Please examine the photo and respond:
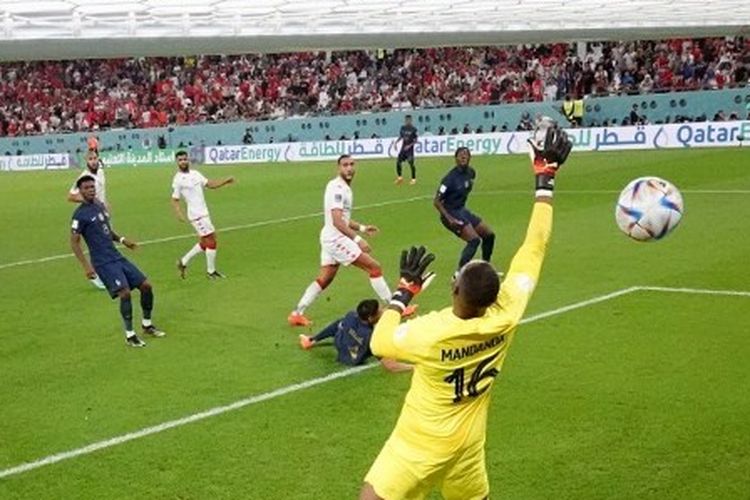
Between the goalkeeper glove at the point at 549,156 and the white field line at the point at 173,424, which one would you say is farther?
the white field line at the point at 173,424

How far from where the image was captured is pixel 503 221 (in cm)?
2053

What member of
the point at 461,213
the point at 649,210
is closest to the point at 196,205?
the point at 461,213

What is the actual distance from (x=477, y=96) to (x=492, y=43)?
9.89 m

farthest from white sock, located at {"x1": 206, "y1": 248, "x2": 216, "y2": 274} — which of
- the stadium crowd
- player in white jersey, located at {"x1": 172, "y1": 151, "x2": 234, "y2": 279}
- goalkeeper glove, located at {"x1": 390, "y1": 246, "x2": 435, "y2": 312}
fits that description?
the stadium crowd

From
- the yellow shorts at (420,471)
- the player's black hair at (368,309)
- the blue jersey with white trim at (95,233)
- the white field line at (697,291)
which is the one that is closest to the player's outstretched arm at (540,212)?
the yellow shorts at (420,471)

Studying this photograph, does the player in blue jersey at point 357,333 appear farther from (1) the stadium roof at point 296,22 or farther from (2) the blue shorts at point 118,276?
(1) the stadium roof at point 296,22

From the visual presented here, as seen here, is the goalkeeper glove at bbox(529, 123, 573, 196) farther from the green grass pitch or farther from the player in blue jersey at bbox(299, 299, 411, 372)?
the player in blue jersey at bbox(299, 299, 411, 372)

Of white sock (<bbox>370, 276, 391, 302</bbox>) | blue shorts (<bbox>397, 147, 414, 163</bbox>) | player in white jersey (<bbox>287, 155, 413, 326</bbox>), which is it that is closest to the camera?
player in white jersey (<bbox>287, 155, 413, 326</bbox>)

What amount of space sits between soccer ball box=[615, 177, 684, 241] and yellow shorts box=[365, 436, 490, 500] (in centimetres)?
327

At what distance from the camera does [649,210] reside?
8016mm

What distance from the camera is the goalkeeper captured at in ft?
16.2

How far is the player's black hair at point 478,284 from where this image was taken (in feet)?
16.1

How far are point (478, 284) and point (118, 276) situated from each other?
301 inches

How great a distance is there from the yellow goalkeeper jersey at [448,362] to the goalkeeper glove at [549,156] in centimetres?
66
